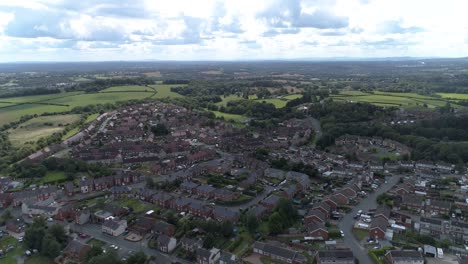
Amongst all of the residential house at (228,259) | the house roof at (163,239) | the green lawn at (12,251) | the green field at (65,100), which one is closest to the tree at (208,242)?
the residential house at (228,259)

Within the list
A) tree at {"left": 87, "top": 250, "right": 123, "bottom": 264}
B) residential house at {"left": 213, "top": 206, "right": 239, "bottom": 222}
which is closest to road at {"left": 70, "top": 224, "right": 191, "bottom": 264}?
tree at {"left": 87, "top": 250, "right": 123, "bottom": 264}

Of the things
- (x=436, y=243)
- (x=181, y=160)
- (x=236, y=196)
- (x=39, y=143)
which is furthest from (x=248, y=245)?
(x=39, y=143)

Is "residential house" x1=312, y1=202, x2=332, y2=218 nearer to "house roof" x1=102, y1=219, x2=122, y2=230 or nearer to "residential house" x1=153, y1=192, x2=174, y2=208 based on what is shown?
"residential house" x1=153, y1=192, x2=174, y2=208

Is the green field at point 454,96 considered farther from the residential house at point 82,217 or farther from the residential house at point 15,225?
the residential house at point 15,225

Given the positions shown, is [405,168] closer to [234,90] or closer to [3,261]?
[3,261]

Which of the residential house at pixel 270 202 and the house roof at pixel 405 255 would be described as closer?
the house roof at pixel 405 255

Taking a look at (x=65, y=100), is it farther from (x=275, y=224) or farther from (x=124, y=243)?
(x=275, y=224)
